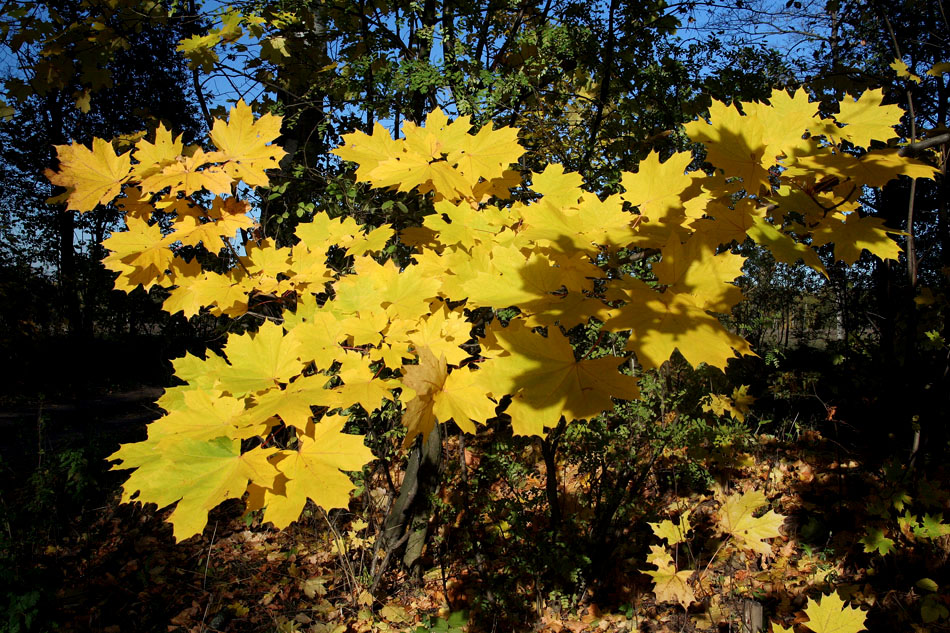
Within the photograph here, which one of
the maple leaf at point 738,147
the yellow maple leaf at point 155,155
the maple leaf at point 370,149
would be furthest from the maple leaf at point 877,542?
the yellow maple leaf at point 155,155

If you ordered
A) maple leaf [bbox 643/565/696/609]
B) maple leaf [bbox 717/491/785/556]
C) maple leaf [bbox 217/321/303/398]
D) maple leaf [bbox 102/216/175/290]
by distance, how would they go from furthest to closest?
maple leaf [bbox 643/565/696/609] → maple leaf [bbox 717/491/785/556] → maple leaf [bbox 102/216/175/290] → maple leaf [bbox 217/321/303/398]

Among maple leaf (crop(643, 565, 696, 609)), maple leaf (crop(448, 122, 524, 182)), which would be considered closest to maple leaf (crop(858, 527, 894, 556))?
maple leaf (crop(643, 565, 696, 609))

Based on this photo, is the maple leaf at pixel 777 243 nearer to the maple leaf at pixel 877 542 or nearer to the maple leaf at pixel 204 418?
the maple leaf at pixel 204 418

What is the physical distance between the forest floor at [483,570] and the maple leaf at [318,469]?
175 centimetres

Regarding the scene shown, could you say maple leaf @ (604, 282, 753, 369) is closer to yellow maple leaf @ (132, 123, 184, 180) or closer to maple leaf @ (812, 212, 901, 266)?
maple leaf @ (812, 212, 901, 266)

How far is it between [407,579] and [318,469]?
3.16m

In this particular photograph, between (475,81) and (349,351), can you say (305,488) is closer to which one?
(349,351)

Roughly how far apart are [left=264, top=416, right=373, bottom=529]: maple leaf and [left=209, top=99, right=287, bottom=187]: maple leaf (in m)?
0.95

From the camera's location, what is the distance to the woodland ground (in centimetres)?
307

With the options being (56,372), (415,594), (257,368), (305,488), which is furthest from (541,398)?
(56,372)

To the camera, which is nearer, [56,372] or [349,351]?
[349,351]

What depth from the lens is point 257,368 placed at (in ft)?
3.68

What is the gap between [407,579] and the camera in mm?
3613

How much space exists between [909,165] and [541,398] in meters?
1.03
